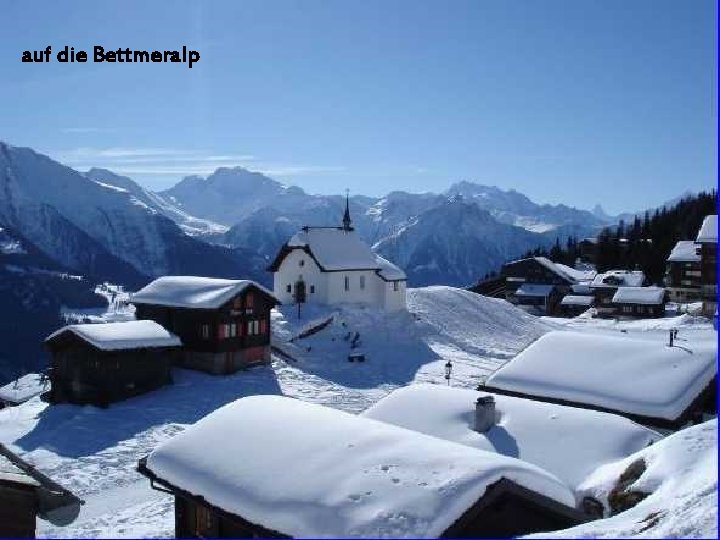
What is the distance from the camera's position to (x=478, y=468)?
10.7m

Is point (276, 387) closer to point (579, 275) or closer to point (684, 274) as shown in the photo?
point (684, 274)

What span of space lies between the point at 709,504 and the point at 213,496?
799 cm

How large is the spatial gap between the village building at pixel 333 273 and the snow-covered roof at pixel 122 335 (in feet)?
63.3

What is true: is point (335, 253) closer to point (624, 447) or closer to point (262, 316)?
point (262, 316)

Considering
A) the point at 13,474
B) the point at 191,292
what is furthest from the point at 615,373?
the point at 191,292

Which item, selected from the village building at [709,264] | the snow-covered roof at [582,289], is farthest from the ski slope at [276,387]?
the snow-covered roof at [582,289]

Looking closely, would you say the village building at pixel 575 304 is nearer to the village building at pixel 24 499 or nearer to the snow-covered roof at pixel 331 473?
the snow-covered roof at pixel 331 473

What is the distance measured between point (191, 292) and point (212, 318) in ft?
7.81

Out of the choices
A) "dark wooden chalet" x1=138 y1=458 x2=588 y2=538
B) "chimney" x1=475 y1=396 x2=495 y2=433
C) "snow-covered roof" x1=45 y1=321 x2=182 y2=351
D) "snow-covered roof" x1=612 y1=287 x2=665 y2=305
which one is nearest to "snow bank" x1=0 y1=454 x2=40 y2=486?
"dark wooden chalet" x1=138 y1=458 x2=588 y2=538

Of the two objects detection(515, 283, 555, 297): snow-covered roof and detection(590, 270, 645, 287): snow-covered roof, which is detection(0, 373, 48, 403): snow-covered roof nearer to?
detection(515, 283, 555, 297): snow-covered roof

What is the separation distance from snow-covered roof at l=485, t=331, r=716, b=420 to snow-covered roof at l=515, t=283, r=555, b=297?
71006 millimetres

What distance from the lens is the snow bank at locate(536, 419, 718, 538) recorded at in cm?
851

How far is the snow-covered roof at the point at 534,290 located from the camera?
95831mm

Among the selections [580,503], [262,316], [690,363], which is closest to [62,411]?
[262,316]
